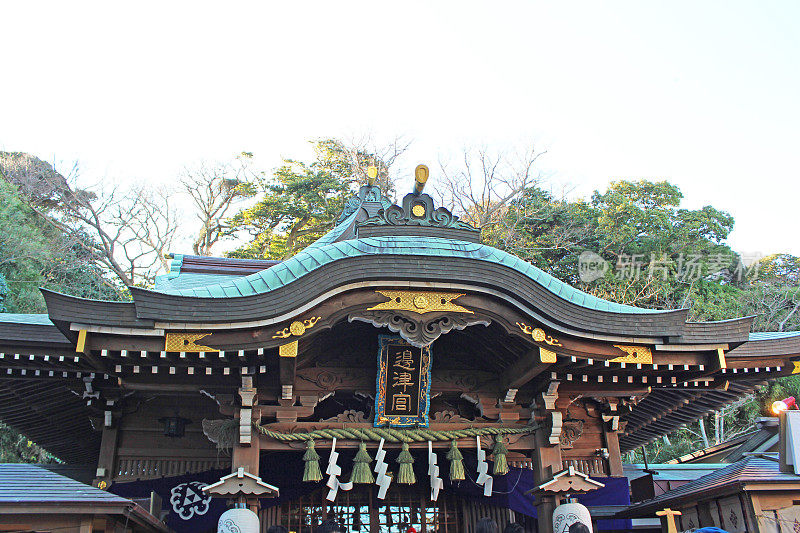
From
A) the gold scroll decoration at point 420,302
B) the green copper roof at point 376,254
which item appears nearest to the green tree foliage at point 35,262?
the green copper roof at point 376,254

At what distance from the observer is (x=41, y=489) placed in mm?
5688

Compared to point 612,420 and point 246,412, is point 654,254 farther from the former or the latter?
point 246,412

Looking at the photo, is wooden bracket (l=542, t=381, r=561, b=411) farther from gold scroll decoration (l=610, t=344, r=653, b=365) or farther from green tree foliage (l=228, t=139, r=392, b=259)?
green tree foliage (l=228, t=139, r=392, b=259)

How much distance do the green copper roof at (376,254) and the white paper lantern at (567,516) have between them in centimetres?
→ 232

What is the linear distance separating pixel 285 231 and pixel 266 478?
19.9 metres

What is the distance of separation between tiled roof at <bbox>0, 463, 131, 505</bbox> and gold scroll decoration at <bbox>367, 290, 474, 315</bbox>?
3.23 metres

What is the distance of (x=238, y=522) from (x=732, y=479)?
17.6 feet

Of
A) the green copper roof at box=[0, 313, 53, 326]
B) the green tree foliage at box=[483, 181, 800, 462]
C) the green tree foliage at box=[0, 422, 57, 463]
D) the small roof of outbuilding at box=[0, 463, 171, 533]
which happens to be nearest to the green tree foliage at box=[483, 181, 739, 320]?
the green tree foliage at box=[483, 181, 800, 462]

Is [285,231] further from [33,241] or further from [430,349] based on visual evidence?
[430,349]

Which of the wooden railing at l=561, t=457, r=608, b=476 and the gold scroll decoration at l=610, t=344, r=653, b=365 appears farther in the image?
the wooden railing at l=561, t=457, r=608, b=476

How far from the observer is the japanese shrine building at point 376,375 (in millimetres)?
6594

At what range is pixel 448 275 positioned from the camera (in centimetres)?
686

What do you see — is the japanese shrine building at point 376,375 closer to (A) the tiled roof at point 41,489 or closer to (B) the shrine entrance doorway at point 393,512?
(B) the shrine entrance doorway at point 393,512

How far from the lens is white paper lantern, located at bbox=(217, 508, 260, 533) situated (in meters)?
6.51
